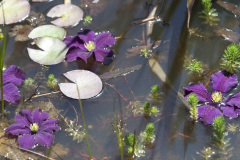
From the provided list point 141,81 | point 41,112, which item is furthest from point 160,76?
point 41,112

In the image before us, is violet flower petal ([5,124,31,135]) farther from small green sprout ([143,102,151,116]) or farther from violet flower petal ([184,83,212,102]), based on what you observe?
violet flower petal ([184,83,212,102])

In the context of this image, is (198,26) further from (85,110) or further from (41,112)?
(41,112)

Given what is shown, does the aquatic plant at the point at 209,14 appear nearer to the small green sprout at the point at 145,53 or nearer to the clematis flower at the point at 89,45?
the small green sprout at the point at 145,53

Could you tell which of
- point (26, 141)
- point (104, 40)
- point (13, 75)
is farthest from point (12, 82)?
point (104, 40)

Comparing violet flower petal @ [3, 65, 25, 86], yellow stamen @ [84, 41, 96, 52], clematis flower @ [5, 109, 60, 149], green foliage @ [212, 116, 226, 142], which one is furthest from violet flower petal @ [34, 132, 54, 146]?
green foliage @ [212, 116, 226, 142]

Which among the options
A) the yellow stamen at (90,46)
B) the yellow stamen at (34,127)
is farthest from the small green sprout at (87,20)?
the yellow stamen at (34,127)

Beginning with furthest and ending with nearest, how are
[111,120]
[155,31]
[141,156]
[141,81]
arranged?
[155,31] → [141,81] → [111,120] → [141,156]
